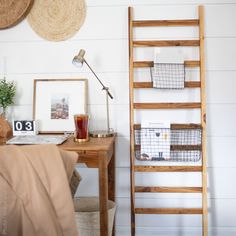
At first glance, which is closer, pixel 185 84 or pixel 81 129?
pixel 81 129

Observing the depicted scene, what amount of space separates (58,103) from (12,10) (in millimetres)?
635

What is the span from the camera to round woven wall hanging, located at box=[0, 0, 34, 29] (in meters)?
1.83

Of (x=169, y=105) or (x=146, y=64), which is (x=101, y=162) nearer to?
(x=169, y=105)

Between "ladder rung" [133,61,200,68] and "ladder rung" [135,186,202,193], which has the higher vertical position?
"ladder rung" [133,61,200,68]

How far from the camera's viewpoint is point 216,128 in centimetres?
189

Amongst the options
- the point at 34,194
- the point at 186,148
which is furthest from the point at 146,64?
the point at 34,194

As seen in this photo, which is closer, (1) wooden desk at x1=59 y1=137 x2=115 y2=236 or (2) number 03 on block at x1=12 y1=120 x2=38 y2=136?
(1) wooden desk at x1=59 y1=137 x2=115 y2=236

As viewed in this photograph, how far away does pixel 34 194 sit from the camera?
83cm

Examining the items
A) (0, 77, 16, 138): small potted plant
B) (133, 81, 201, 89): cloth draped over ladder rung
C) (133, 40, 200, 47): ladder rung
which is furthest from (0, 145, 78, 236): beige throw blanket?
(133, 40, 200, 47): ladder rung

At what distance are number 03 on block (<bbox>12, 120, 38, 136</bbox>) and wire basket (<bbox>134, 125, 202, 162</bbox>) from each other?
61 centimetres

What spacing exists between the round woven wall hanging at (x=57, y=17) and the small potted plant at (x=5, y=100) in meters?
0.39

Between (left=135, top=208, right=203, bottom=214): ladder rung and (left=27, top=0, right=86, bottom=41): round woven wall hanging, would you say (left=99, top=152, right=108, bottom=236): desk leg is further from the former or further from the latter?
(left=27, top=0, right=86, bottom=41): round woven wall hanging

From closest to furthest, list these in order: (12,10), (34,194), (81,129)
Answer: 1. (34,194)
2. (81,129)
3. (12,10)

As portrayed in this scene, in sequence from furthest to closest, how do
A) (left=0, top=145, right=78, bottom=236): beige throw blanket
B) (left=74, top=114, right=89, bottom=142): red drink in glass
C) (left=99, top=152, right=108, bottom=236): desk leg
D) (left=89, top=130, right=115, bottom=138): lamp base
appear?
(left=89, top=130, right=115, bottom=138): lamp base < (left=74, top=114, right=89, bottom=142): red drink in glass < (left=99, top=152, right=108, bottom=236): desk leg < (left=0, top=145, right=78, bottom=236): beige throw blanket
